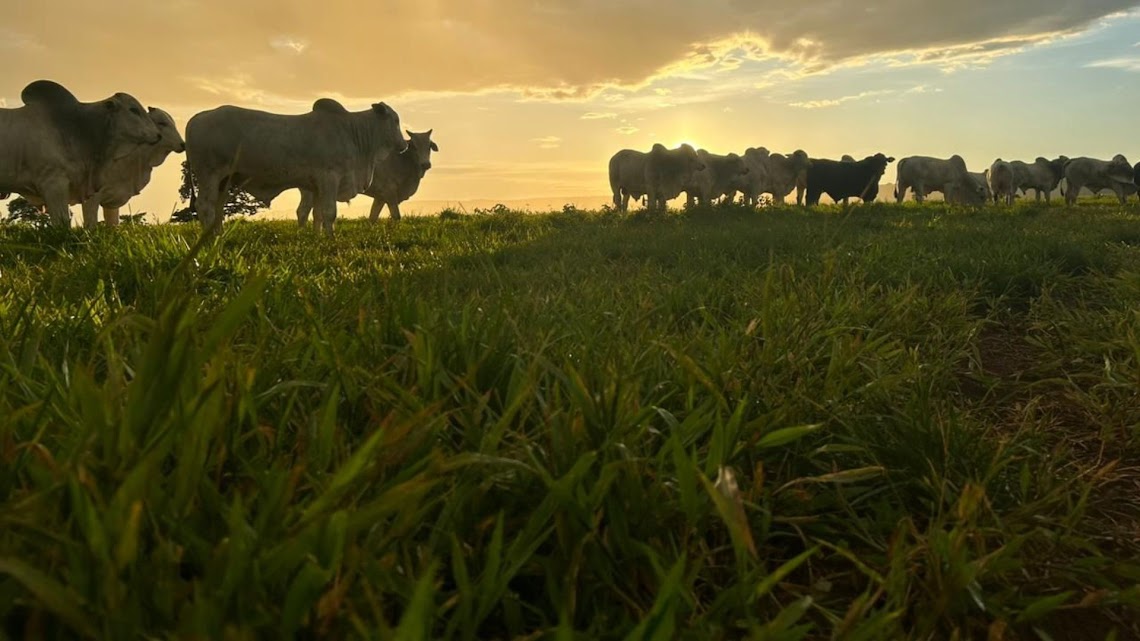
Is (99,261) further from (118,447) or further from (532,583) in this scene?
(532,583)

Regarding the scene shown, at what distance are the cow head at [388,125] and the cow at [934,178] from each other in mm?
22745

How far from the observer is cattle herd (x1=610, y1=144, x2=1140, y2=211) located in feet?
71.3

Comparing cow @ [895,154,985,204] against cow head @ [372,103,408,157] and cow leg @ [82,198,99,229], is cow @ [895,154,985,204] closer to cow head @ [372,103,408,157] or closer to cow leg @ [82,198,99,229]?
cow head @ [372,103,408,157]

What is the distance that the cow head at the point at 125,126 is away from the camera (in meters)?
8.01

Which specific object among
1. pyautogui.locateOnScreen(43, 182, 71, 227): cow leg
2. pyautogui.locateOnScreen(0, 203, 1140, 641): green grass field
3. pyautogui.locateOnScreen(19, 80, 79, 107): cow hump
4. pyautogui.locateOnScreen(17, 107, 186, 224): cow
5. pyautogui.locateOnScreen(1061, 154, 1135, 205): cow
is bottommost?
pyautogui.locateOnScreen(0, 203, 1140, 641): green grass field

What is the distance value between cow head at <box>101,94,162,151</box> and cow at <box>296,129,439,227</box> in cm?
631

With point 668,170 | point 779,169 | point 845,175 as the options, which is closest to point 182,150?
point 668,170

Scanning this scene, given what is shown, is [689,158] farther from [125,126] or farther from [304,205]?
[125,126]

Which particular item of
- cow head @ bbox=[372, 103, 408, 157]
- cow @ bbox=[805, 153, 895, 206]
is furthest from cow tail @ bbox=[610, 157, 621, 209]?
cow head @ bbox=[372, 103, 408, 157]


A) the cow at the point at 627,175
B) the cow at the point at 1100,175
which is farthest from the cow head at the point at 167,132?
the cow at the point at 1100,175

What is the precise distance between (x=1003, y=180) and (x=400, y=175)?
1018 inches

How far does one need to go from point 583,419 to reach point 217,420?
2.21 ft

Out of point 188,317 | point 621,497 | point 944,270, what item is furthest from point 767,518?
point 944,270

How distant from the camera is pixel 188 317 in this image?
1197 mm
